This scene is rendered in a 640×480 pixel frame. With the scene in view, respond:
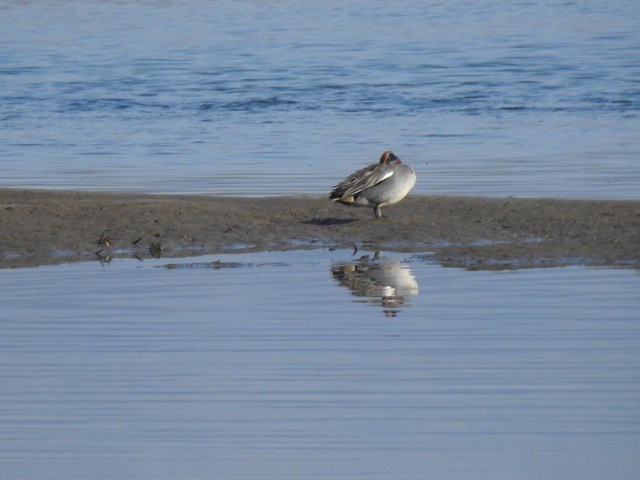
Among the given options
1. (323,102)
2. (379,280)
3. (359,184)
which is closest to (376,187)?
(359,184)

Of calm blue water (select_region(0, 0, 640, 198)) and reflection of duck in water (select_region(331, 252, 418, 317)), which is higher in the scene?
calm blue water (select_region(0, 0, 640, 198))

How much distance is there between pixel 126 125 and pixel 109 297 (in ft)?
41.2

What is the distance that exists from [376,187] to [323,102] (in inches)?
503

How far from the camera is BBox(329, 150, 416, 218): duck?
450 inches

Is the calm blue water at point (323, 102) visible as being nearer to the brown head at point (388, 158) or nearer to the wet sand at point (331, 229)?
the wet sand at point (331, 229)

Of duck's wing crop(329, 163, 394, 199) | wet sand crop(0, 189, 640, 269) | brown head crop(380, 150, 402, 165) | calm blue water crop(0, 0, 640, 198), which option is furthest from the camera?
calm blue water crop(0, 0, 640, 198)

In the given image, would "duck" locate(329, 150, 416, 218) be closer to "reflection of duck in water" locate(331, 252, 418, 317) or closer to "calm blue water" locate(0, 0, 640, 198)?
"reflection of duck in water" locate(331, 252, 418, 317)

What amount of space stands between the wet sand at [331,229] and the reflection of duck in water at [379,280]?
0.53 m

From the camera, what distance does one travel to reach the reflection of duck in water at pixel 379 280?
346 inches

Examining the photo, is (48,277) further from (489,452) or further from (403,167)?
(489,452)

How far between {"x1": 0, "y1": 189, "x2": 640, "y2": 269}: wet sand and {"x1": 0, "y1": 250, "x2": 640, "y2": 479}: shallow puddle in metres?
A: 0.98

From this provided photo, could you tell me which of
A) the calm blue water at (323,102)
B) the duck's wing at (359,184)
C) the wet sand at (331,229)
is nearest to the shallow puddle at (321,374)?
the wet sand at (331,229)

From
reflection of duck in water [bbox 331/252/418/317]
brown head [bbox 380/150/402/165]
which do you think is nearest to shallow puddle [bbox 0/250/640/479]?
reflection of duck in water [bbox 331/252/418/317]

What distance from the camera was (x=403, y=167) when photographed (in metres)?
11.6
